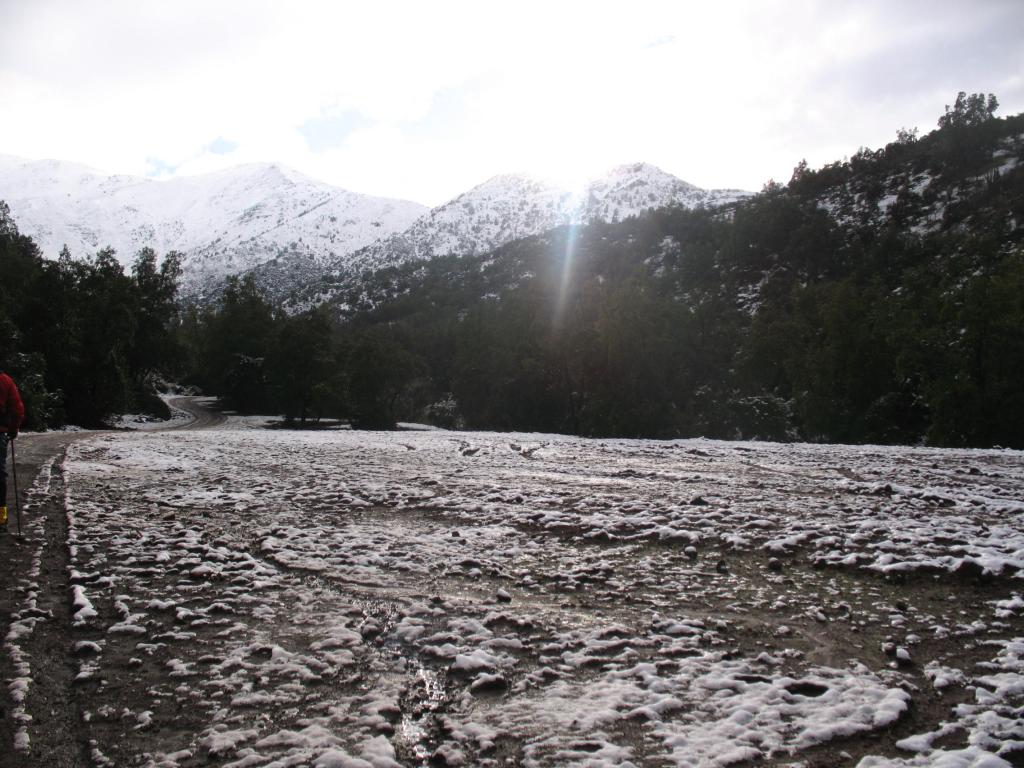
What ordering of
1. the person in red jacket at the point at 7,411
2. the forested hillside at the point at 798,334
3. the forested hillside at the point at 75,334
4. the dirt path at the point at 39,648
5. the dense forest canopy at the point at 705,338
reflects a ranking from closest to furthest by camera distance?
the dirt path at the point at 39,648 → the person in red jacket at the point at 7,411 → the forested hillside at the point at 798,334 → the dense forest canopy at the point at 705,338 → the forested hillside at the point at 75,334

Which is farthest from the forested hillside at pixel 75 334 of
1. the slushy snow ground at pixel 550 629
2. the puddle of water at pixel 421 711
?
the puddle of water at pixel 421 711

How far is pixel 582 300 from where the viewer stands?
199 ft

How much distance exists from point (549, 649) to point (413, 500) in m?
7.60

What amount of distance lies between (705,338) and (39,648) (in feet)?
227

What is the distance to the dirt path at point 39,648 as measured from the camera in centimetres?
393

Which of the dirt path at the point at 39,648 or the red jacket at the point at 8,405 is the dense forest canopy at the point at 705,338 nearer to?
the red jacket at the point at 8,405

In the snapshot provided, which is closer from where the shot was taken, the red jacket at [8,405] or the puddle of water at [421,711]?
the puddle of water at [421,711]

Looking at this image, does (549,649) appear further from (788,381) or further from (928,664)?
(788,381)

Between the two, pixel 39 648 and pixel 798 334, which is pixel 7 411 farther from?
pixel 798 334

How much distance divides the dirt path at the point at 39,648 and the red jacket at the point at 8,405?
1608mm

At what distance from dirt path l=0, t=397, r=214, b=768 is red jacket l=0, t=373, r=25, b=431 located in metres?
1.61

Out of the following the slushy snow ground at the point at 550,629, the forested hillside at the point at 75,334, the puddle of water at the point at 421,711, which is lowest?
the puddle of water at the point at 421,711

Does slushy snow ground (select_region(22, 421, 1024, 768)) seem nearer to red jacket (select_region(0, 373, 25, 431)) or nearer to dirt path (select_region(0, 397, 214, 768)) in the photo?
dirt path (select_region(0, 397, 214, 768))

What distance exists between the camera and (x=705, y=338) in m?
69.0
